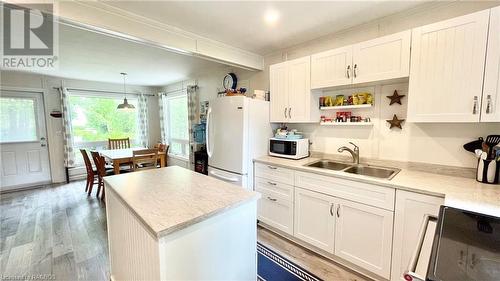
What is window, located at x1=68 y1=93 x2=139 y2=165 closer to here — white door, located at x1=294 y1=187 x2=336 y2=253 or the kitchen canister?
white door, located at x1=294 y1=187 x2=336 y2=253

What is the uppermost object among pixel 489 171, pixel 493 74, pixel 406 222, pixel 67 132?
Answer: pixel 493 74

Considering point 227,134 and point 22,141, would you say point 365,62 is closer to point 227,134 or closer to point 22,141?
point 227,134

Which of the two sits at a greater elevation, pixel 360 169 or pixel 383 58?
pixel 383 58

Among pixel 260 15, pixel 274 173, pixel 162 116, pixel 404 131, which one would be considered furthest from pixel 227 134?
pixel 162 116

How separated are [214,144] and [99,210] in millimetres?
2138

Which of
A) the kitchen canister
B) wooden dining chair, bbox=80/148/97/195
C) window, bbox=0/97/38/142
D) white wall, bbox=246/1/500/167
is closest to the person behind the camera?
the kitchen canister

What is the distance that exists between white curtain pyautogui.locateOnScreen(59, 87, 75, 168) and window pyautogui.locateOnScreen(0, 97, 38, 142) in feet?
1.68

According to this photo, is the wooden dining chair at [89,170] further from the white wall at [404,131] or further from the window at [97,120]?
the white wall at [404,131]

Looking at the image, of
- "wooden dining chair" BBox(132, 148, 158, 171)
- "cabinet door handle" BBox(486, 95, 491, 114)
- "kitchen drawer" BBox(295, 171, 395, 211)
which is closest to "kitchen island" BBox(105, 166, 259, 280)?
"kitchen drawer" BBox(295, 171, 395, 211)

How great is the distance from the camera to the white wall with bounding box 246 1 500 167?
1.77 meters

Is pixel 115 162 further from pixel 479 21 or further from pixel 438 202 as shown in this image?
pixel 479 21

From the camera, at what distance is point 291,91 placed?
265 centimetres

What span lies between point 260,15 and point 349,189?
1866 millimetres

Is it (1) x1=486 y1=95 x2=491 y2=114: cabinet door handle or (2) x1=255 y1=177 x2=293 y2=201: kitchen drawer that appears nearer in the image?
(1) x1=486 y1=95 x2=491 y2=114: cabinet door handle
